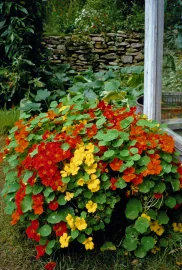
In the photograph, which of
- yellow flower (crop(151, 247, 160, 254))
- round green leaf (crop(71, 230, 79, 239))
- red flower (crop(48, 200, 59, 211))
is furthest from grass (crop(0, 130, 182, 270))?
red flower (crop(48, 200, 59, 211))

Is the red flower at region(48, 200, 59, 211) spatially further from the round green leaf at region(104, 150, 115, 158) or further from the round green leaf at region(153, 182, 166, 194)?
the round green leaf at region(153, 182, 166, 194)

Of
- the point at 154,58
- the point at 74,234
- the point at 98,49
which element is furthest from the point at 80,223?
the point at 98,49

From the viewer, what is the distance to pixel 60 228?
2391 millimetres

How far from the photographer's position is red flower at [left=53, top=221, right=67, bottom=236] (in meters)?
2.38

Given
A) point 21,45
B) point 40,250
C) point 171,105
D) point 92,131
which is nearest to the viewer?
point 40,250

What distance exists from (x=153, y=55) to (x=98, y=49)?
407 centimetres

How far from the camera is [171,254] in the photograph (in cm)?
251

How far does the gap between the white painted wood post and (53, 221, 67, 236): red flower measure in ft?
3.17

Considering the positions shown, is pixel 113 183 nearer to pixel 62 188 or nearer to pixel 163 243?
pixel 62 188

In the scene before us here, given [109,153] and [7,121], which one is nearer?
[109,153]

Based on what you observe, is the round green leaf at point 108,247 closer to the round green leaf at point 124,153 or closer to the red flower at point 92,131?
the round green leaf at point 124,153

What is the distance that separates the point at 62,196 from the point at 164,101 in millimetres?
977

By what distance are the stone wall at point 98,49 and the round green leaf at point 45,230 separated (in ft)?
14.6

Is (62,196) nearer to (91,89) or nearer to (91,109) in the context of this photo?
(91,109)
